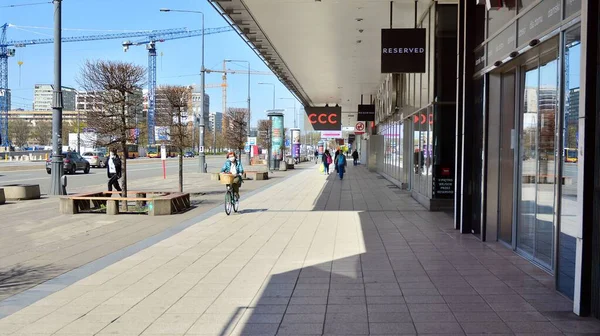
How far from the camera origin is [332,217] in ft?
44.1

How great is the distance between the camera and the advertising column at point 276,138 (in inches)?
1678

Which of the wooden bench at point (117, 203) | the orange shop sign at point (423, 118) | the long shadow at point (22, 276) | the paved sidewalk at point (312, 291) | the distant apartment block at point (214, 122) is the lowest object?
the long shadow at point (22, 276)

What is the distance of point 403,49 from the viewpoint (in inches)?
493

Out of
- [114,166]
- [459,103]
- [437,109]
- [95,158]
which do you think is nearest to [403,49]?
[459,103]

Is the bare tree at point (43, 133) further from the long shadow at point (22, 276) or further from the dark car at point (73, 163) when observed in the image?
the long shadow at point (22, 276)

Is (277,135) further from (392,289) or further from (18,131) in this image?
(18,131)

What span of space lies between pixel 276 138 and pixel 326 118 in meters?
11.2

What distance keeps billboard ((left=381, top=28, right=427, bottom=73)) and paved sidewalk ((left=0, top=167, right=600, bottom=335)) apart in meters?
3.81

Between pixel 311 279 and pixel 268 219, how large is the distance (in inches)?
245

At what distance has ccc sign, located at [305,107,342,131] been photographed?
31700mm

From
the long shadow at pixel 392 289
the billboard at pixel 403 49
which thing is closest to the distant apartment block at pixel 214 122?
the billboard at pixel 403 49

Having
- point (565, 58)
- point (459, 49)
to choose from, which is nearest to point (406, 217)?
point (459, 49)

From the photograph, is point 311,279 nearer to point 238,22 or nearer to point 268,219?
point 268,219

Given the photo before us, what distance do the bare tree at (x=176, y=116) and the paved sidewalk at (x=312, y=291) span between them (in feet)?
29.4
